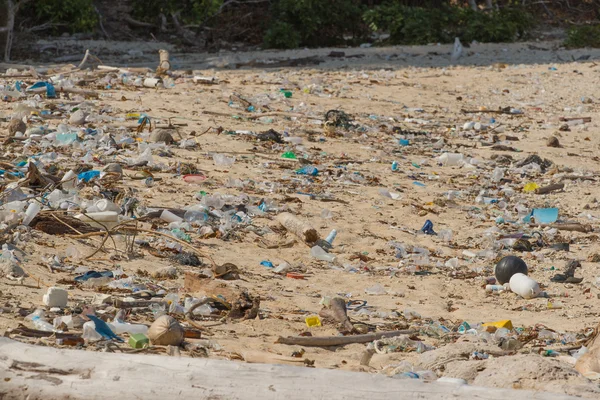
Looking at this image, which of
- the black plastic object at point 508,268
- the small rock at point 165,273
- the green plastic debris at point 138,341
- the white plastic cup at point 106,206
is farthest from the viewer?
the white plastic cup at point 106,206

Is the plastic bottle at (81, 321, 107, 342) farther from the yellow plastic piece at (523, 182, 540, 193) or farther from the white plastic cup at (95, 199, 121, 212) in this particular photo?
the yellow plastic piece at (523, 182, 540, 193)

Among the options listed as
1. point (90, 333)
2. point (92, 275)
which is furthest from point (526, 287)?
point (90, 333)

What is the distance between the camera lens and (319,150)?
6820mm

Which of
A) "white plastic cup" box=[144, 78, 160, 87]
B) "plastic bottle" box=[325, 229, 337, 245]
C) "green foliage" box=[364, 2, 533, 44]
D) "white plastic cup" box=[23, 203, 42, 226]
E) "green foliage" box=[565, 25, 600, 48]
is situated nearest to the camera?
"white plastic cup" box=[23, 203, 42, 226]

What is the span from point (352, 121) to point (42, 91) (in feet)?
8.97

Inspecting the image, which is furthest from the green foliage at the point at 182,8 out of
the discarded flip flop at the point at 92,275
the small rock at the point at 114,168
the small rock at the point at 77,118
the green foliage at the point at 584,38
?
the discarded flip flop at the point at 92,275

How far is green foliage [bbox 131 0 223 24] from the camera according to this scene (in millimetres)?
13234

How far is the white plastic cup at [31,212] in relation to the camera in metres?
4.18

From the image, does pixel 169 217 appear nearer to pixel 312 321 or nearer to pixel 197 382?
pixel 312 321

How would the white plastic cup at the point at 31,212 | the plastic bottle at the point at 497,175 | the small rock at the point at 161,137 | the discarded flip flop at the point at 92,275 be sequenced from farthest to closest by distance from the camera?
1. the plastic bottle at the point at 497,175
2. the small rock at the point at 161,137
3. the white plastic cup at the point at 31,212
4. the discarded flip flop at the point at 92,275

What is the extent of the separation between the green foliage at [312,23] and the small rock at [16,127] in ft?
23.9

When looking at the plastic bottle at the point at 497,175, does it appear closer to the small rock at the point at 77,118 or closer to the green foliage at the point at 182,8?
the small rock at the point at 77,118

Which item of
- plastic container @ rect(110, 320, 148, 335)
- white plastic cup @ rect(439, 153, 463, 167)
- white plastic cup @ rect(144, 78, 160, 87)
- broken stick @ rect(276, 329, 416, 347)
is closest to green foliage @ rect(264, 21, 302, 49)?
white plastic cup @ rect(144, 78, 160, 87)

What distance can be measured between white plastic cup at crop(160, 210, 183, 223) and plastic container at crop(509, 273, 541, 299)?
178 cm
